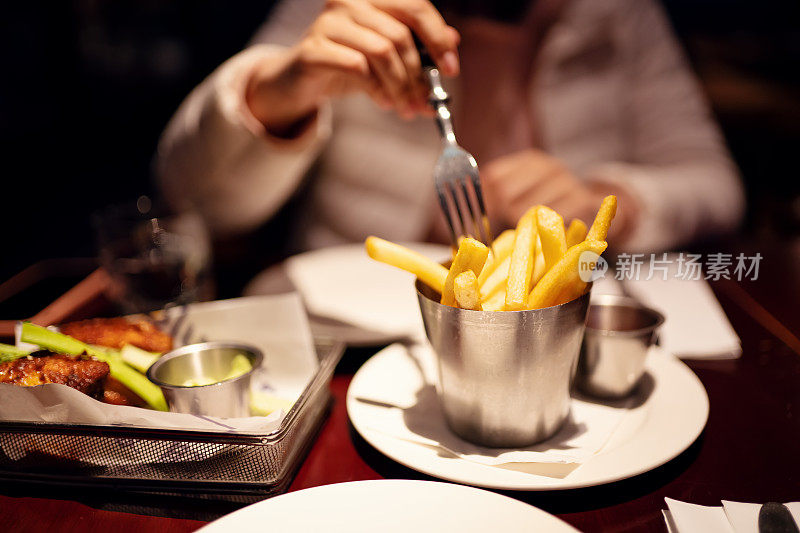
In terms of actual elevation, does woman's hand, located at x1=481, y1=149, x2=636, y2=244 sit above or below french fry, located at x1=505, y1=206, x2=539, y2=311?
below

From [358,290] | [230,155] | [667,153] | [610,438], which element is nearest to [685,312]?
[610,438]

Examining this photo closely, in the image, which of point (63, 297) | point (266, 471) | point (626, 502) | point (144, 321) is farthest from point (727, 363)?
point (63, 297)

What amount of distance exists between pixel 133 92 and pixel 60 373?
384cm

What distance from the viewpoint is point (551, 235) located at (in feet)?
2.45

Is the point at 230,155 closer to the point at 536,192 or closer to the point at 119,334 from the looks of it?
the point at 119,334

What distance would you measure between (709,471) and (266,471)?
567mm

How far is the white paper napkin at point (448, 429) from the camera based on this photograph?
732mm

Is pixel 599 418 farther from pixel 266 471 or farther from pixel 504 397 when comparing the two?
pixel 266 471

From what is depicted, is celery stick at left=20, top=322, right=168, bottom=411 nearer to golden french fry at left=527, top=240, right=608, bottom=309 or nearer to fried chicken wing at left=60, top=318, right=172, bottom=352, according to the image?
fried chicken wing at left=60, top=318, right=172, bottom=352

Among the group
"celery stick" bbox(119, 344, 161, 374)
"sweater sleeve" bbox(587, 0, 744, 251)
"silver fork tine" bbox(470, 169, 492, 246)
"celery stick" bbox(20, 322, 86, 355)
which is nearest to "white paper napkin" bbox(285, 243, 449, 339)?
"silver fork tine" bbox(470, 169, 492, 246)

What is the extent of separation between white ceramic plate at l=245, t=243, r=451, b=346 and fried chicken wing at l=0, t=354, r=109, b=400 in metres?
0.41

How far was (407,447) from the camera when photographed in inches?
29.7

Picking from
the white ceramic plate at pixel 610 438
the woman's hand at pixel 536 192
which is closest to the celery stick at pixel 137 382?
the white ceramic plate at pixel 610 438

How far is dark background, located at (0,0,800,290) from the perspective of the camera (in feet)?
9.97
